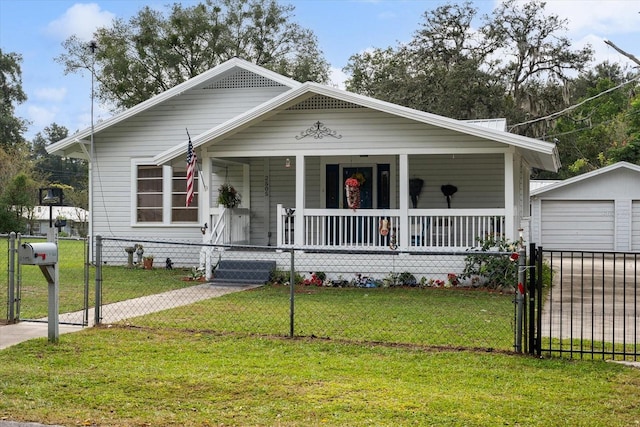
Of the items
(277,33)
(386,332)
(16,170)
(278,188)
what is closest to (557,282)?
(278,188)

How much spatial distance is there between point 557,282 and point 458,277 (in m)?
3.10

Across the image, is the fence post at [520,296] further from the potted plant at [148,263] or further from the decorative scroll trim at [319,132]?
the potted plant at [148,263]

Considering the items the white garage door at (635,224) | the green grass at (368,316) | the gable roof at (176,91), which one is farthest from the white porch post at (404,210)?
the white garage door at (635,224)

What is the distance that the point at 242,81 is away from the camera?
19609mm

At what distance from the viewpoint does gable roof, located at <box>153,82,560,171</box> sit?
14383mm

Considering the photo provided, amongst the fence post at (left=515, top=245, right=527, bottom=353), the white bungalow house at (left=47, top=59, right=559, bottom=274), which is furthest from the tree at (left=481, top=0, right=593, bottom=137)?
the fence post at (left=515, top=245, right=527, bottom=353)

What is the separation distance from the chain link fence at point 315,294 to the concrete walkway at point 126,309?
3 centimetres

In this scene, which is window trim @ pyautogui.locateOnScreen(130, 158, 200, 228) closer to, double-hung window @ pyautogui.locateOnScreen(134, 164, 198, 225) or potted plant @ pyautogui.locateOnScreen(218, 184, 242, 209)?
double-hung window @ pyautogui.locateOnScreen(134, 164, 198, 225)

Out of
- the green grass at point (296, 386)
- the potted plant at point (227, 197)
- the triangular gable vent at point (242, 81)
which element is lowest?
the green grass at point (296, 386)

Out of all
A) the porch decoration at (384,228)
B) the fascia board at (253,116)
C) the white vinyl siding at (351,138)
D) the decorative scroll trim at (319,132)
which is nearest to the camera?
the white vinyl siding at (351,138)

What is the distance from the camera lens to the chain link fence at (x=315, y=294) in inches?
359

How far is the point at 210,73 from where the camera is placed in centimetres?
1922

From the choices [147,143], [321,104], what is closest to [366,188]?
[321,104]

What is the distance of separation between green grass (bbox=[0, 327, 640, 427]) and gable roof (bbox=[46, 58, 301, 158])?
39.6ft
